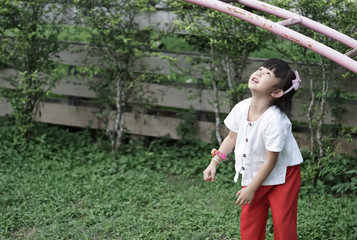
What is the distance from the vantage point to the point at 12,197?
443cm

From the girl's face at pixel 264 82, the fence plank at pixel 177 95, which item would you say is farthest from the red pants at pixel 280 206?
the fence plank at pixel 177 95

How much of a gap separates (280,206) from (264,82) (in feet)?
2.25

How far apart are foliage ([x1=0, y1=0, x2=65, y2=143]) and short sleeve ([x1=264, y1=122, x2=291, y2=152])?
2.99m

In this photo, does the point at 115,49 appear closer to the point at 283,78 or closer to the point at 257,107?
the point at 257,107

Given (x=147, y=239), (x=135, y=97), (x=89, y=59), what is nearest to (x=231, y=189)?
(x=147, y=239)

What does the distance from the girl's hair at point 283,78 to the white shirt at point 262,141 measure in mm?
34

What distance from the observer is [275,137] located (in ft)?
9.36

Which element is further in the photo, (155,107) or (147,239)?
(155,107)

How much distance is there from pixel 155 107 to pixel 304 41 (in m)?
3.44

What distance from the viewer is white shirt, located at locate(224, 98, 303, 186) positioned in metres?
2.87

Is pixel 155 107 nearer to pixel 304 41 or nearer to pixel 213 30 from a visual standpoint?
pixel 213 30

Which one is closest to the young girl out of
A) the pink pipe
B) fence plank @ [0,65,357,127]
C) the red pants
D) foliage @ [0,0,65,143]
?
the red pants

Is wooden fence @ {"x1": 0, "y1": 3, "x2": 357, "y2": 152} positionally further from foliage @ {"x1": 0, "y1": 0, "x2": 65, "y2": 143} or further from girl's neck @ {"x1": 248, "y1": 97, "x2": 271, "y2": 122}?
girl's neck @ {"x1": 248, "y1": 97, "x2": 271, "y2": 122}

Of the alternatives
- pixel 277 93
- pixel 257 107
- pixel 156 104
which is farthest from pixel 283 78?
pixel 156 104
